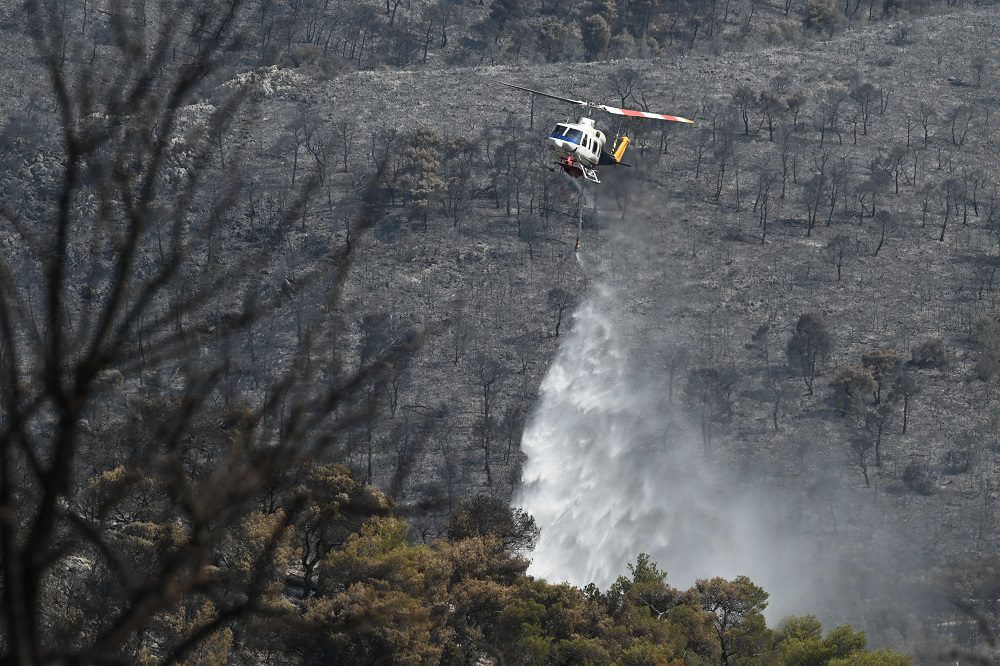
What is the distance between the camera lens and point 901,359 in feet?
451

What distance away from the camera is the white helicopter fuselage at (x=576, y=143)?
77938 millimetres

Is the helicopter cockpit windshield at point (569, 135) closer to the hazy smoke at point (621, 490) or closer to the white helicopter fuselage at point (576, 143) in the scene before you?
the white helicopter fuselage at point (576, 143)

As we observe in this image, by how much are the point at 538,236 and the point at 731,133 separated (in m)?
29.6

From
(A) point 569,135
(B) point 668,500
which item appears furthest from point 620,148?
(B) point 668,500

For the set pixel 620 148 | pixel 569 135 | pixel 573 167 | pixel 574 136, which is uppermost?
Result: pixel 620 148

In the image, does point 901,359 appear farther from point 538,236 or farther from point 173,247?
point 173,247

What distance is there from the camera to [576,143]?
256 ft

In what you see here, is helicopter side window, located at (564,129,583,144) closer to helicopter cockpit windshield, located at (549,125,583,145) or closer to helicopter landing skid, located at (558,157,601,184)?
helicopter cockpit windshield, located at (549,125,583,145)

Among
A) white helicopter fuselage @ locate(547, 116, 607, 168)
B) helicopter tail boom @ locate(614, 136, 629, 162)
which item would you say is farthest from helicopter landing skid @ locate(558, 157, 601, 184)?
helicopter tail boom @ locate(614, 136, 629, 162)

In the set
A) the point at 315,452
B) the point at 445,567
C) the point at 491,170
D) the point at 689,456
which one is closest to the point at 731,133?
the point at 491,170

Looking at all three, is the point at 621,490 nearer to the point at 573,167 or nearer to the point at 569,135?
the point at 573,167

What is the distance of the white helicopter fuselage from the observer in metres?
77.9

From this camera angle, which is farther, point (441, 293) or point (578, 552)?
point (441, 293)

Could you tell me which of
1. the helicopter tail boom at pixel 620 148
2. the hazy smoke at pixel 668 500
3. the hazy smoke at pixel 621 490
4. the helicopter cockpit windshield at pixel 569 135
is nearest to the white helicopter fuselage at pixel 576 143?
the helicopter cockpit windshield at pixel 569 135
